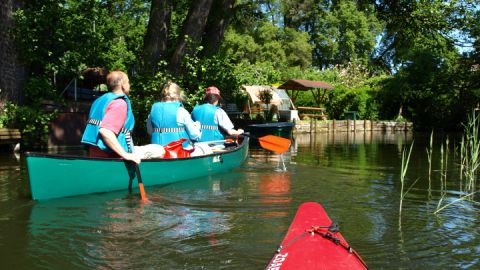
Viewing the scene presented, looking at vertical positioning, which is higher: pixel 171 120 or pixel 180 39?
pixel 180 39

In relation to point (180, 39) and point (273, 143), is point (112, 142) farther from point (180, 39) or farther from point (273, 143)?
point (180, 39)

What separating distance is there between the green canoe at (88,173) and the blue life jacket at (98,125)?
0.71ft

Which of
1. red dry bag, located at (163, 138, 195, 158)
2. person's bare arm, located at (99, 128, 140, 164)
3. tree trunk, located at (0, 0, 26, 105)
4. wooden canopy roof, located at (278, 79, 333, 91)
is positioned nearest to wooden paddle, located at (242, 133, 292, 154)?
red dry bag, located at (163, 138, 195, 158)

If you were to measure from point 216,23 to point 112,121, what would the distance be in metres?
10.3

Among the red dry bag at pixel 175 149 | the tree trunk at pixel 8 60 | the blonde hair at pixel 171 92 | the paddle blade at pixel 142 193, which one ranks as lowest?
the paddle blade at pixel 142 193

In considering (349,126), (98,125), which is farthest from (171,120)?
(349,126)

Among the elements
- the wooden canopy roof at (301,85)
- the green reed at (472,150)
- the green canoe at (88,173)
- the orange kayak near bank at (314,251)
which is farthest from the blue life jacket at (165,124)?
the wooden canopy roof at (301,85)

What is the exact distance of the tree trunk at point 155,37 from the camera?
14062mm

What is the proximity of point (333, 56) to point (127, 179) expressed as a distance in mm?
45187

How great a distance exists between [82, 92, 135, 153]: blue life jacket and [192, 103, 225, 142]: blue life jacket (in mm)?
2861

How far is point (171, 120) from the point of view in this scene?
739 centimetres

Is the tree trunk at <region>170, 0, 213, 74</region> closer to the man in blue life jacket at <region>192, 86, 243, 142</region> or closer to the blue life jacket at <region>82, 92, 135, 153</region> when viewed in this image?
the man in blue life jacket at <region>192, 86, 243, 142</region>

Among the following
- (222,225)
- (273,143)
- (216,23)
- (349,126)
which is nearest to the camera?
(222,225)

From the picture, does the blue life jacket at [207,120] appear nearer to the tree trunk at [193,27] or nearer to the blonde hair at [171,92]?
the blonde hair at [171,92]
